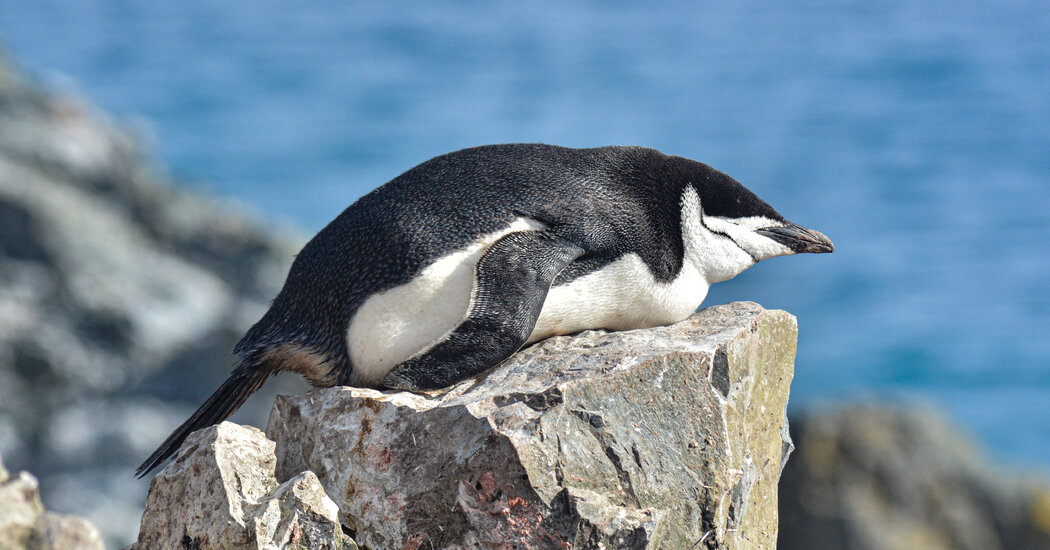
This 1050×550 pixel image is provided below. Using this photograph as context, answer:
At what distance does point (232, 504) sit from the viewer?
2889 mm

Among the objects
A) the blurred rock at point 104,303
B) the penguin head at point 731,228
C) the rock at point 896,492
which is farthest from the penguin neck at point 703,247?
the blurred rock at point 104,303

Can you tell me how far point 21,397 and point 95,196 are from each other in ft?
8.46

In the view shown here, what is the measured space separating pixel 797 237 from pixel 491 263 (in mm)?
1401

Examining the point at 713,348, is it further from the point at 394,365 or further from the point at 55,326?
the point at 55,326

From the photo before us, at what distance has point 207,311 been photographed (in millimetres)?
9758

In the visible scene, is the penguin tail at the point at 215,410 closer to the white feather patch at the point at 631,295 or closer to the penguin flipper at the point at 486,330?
the penguin flipper at the point at 486,330

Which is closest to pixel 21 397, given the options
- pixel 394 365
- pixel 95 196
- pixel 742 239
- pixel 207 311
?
pixel 207 311

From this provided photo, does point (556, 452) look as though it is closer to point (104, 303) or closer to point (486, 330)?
point (486, 330)

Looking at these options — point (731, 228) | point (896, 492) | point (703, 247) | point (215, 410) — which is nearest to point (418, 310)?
point (215, 410)

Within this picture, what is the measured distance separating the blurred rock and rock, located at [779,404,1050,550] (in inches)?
187

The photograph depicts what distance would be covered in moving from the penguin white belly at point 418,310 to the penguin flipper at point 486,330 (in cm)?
6

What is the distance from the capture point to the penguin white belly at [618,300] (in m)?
3.62

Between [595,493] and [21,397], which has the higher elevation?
[21,397]

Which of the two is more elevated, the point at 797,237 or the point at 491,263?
the point at 491,263
